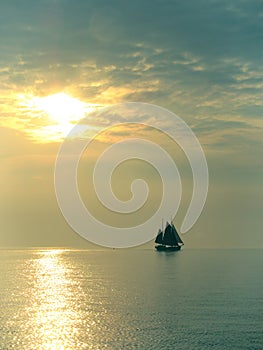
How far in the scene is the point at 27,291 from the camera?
12900 cm

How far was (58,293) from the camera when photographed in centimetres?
12694

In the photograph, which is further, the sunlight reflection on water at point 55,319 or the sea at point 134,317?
the sunlight reflection on water at point 55,319

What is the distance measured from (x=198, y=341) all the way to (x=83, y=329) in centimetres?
1962

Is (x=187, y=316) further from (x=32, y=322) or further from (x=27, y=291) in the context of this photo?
(x=27, y=291)

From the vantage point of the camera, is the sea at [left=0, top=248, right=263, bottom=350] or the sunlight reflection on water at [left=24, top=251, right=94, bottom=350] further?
the sunlight reflection on water at [left=24, top=251, right=94, bottom=350]

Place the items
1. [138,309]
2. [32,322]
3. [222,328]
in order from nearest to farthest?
[222,328], [32,322], [138,309]

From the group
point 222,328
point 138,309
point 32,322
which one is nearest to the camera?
point 222,328

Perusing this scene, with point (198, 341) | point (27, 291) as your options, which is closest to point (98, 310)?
point (198, 341)

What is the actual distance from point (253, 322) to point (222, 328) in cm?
688

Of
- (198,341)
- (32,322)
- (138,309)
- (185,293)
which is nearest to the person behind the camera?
(198,341)

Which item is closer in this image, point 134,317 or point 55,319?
point 134,317

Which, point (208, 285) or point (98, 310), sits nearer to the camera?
point (98, 310)

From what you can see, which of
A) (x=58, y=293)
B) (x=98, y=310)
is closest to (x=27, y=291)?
(x=58, y=293)

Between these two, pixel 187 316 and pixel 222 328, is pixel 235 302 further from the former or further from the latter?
pixel 222 328
